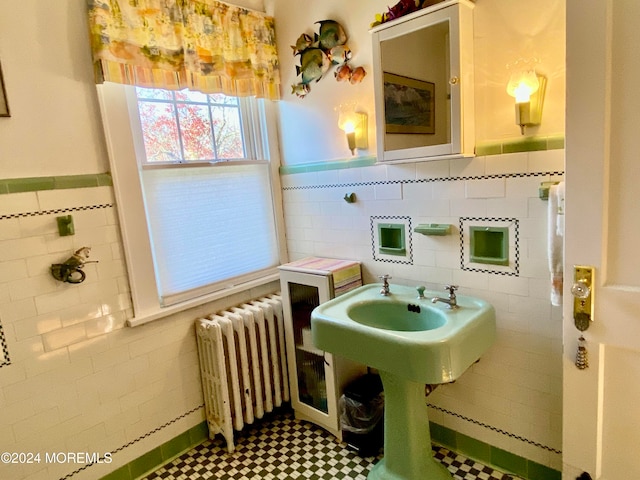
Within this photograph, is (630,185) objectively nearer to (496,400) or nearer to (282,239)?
(496,400)

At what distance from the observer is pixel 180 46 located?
6.20ft

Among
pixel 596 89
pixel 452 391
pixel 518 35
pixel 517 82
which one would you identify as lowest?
pixel 452 391

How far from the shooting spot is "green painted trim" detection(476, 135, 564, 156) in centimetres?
141

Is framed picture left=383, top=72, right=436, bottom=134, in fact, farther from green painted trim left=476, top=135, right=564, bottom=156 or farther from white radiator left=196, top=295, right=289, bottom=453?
white radiator left=196, top=295, right=289, bottom=453

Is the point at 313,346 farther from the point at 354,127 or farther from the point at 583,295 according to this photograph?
the point at 583,295

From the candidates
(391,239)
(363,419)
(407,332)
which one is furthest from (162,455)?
(391,239)

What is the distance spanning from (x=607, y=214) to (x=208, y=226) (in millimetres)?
1750

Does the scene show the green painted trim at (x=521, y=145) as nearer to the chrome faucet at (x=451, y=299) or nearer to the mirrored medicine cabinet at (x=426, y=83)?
the mirrored medicine cabinet at (x=426, y=83)

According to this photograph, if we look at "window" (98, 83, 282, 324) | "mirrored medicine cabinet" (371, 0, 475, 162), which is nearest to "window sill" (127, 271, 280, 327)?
"window" (98, 83, 282, 324)

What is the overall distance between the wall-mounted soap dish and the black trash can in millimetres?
871

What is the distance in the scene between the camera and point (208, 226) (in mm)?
2162

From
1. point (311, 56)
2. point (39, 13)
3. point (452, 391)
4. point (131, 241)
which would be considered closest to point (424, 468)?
point (452, 391)

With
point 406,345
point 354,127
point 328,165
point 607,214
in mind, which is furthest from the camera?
point 328,165

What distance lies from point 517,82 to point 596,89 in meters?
0.41
